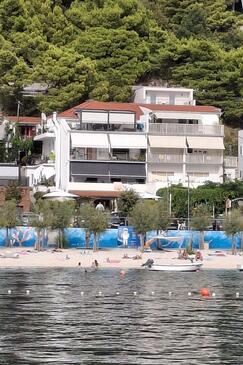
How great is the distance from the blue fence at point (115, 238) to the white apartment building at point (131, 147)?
14.2 metres

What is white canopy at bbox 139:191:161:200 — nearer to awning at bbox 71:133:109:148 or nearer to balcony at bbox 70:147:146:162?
balcony at bbox 70:147:146:162

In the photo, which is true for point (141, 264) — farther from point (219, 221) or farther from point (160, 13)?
point (160, 13)

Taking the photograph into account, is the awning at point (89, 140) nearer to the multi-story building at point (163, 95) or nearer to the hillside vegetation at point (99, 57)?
the hillside vegetation at point (99, 57)

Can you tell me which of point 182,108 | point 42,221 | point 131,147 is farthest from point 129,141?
point 42,221

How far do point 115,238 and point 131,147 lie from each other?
19778 mm

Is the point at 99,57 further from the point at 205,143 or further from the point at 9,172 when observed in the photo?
the point at 9,172

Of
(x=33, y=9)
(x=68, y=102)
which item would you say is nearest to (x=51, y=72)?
(x=68, y=102)

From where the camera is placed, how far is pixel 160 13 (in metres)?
130

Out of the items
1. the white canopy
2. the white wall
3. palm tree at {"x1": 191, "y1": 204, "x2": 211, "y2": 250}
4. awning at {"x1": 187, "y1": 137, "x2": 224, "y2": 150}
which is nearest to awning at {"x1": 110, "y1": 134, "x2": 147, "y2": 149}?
awning at {"x1": 187, "y1": 137, "x2": 224, "y2": 150}

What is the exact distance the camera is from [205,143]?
102125 mm

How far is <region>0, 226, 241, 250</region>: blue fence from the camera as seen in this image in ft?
266

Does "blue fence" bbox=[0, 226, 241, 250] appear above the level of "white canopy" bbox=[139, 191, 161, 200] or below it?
below

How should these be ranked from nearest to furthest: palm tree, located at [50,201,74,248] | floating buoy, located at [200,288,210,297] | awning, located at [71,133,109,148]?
floating buoy, located at [200,288,210,297], palm tree, located at [50,201,74,248], awning, located at [71,133,109,148]

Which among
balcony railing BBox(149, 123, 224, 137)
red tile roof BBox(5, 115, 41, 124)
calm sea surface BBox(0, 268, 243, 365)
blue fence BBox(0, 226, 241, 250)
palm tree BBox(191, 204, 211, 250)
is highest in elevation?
red tile roof BBox(5, 115, 41, 124)
